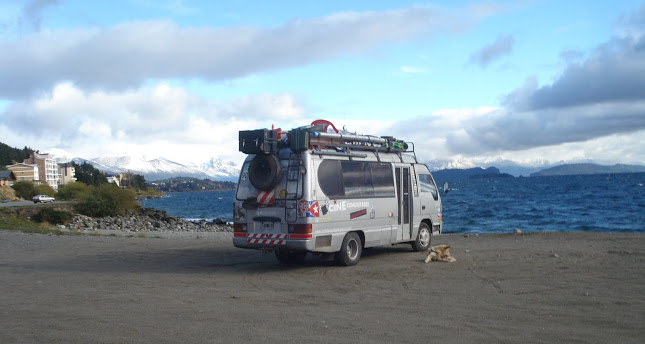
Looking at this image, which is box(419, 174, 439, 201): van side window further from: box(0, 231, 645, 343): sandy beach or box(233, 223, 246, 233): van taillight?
box(233, 223, 246, 233): van taillight

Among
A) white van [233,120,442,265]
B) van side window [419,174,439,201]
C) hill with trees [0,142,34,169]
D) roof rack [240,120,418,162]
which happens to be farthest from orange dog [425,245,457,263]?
hill with trees [0,142,34,169]

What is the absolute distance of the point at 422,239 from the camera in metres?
A: 15.9

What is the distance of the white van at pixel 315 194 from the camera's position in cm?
1216

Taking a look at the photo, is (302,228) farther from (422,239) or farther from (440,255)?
(422,239)

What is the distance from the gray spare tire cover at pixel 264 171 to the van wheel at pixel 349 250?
2200mm

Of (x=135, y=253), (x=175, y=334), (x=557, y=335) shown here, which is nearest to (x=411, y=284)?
(x=557, y=335)

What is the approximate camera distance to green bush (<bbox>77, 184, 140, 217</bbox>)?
4825cm

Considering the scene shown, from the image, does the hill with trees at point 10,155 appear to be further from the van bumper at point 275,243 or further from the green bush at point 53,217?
the van bumper at point 275,243

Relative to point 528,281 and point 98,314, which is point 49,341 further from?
point 528,281

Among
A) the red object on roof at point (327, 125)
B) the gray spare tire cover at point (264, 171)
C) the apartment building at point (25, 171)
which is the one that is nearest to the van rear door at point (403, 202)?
the red object on roof at point (327, 125)

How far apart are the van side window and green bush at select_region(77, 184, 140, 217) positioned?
3837 cm

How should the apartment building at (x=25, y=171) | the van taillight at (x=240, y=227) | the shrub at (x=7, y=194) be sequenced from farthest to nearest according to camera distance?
the apartment building at (x=25, y=171), the shrub at (x=7, y=194), the van taillight at (x=240, y=227)

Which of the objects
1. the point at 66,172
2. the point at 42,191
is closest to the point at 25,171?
the point at 66,172

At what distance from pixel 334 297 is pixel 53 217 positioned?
39.1 metres
